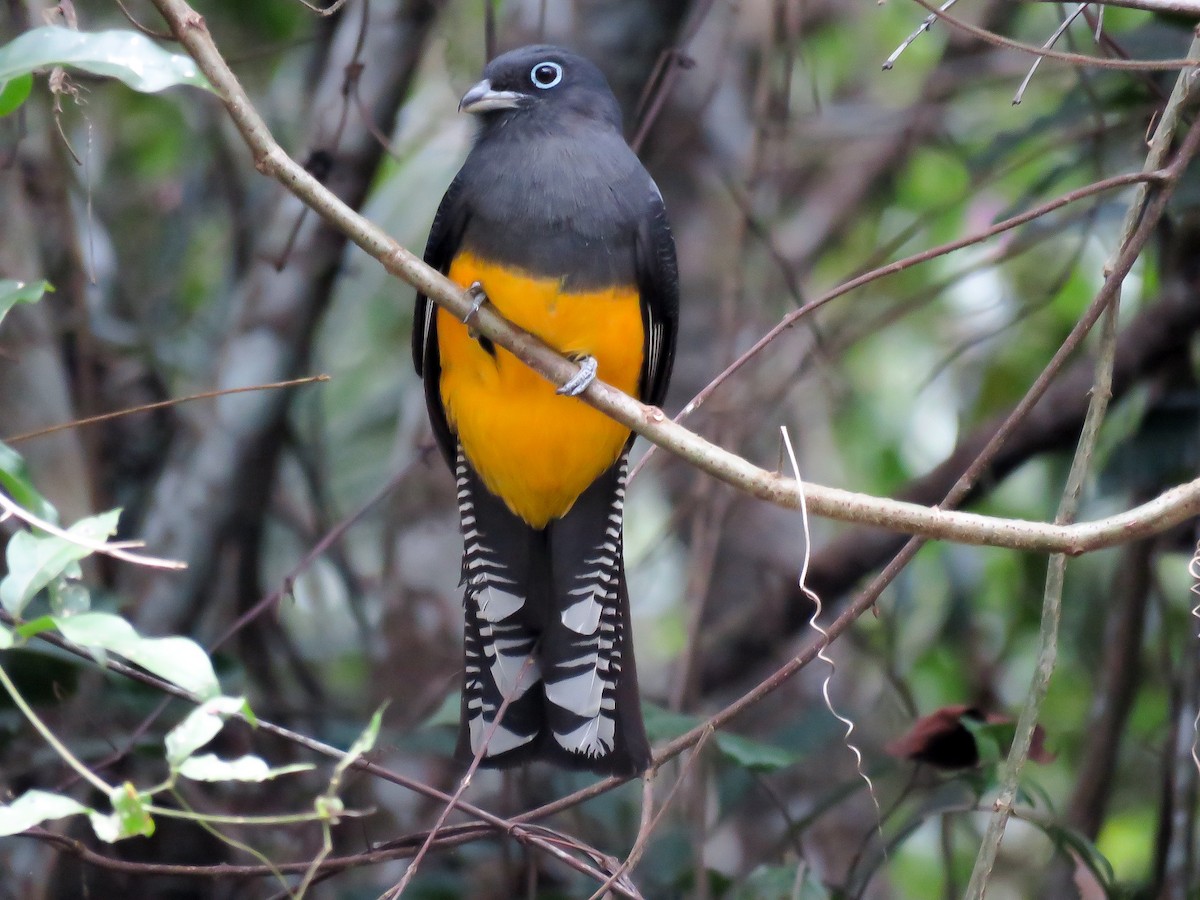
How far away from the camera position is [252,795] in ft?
13.2

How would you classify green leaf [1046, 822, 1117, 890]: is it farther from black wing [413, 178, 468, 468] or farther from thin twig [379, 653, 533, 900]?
black wing [413, 178, 468, 468]

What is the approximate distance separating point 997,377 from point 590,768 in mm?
2525

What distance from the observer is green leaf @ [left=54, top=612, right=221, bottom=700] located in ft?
4.89

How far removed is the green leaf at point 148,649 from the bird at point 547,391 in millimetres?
1298

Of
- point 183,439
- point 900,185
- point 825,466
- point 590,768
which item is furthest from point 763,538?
point 590,768

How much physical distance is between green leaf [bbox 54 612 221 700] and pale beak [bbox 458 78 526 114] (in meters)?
1.94

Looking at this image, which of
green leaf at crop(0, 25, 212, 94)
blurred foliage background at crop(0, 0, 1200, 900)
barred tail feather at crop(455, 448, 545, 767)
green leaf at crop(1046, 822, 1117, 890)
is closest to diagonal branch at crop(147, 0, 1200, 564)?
green leaf at crop(0, 25, 212, 94)

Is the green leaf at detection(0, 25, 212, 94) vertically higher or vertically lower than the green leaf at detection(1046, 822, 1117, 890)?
higher

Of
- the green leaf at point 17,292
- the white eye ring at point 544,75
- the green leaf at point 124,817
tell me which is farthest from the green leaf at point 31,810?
the white eye ring at point 544,75

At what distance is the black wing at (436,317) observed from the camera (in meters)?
3.03

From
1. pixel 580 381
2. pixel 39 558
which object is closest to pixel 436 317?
pixel 580 381

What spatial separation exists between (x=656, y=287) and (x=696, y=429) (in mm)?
1302

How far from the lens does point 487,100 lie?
3199 mm

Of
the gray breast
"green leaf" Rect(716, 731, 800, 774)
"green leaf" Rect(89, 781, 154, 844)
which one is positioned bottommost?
"green leaf" Rect(716, 731, 800, 774)
